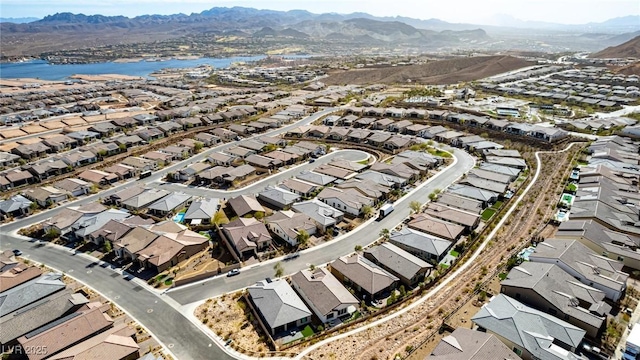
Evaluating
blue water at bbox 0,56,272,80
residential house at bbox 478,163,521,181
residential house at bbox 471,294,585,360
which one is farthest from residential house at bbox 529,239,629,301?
blue water at bbox 0,56,272,80

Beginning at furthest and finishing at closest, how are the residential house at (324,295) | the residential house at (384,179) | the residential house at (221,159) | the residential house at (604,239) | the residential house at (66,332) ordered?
the residential house at (221,159) → the residential house at (384,179) → the residential house at (604,239) → the residential house at (324,295) → the residential house at (66,332)

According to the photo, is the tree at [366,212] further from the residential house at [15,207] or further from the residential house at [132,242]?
the residential house at [15,207]

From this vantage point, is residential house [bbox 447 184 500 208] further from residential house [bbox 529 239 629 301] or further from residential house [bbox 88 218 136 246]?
residential house [bbox 88 218 136 246]

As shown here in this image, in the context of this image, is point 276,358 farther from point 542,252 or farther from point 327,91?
point 327,91

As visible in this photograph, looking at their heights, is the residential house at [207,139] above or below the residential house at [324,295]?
above

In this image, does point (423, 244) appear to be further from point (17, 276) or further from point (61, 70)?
point (61, 70)

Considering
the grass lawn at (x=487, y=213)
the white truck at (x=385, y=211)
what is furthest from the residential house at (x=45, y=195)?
the grass lawn at (x=487, y=213)
